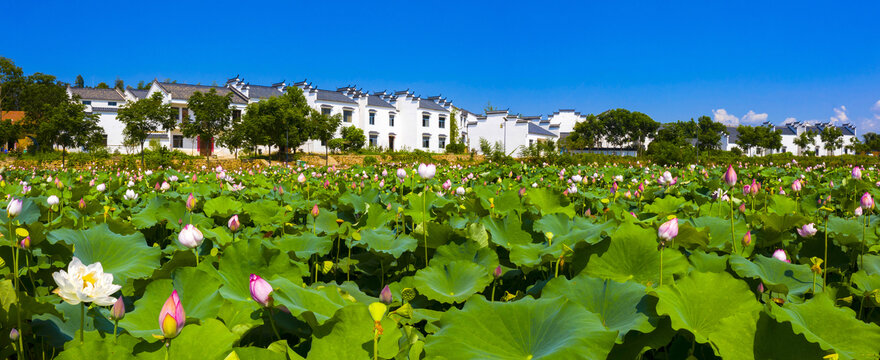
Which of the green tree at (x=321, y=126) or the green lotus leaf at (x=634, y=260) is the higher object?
the green tree at (x=321, y=126)

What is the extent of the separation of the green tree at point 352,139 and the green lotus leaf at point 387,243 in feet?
132

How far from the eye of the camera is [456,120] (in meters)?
55.0

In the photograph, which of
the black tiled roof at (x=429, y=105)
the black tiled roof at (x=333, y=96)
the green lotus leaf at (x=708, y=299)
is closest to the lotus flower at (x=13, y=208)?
the green lotus leaf at (x=708, y=299)

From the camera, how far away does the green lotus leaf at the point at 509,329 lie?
84cm

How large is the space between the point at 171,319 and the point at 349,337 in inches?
12.0

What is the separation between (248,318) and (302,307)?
0.58 ft

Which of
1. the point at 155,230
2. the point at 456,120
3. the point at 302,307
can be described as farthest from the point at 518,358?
the point at 456,120

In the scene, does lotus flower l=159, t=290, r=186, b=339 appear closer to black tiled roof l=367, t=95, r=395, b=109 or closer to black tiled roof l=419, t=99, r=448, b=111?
black tiled roof l=367, t=95, r=395, b=109

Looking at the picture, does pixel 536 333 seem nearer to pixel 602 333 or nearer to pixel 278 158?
pixel 602 333

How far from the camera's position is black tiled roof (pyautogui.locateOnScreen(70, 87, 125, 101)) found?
46.4 m

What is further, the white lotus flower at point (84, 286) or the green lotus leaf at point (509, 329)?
the white lotus flower at point (84, 286)

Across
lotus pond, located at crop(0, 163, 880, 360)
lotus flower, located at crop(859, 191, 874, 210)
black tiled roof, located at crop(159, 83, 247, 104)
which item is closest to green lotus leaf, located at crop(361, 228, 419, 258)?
lotus pond, located at crop(0, 163, 880, 360)

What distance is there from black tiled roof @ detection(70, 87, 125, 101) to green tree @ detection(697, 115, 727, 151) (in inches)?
2487

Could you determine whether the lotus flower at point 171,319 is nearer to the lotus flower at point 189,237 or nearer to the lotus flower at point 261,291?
the lotus flower at point 261,291
